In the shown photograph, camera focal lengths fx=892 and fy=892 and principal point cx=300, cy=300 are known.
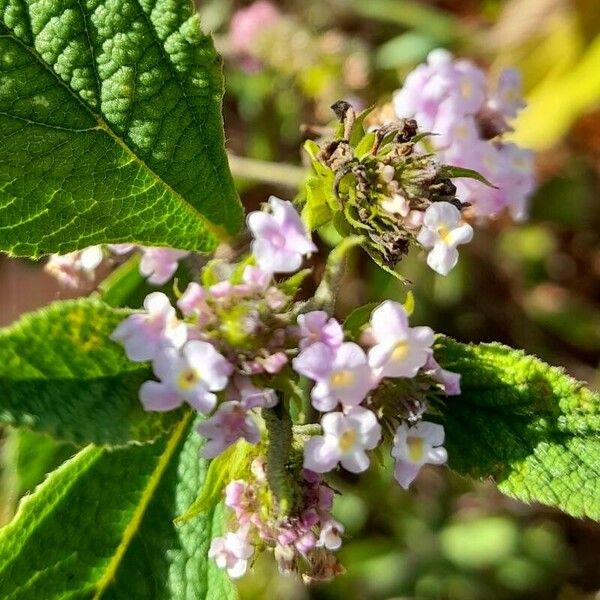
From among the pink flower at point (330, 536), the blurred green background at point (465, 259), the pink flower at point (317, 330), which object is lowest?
the blurred green background at point (465, 259)

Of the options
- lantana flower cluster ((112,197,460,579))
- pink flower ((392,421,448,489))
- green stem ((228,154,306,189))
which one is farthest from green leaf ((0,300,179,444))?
green stem ((228,154,306,189))

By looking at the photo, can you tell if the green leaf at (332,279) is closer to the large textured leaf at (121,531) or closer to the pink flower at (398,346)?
the pink flower at (398,346)

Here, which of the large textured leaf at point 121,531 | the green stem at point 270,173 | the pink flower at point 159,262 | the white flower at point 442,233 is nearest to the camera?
the white flower at point 442,233

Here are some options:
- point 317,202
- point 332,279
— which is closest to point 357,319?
point 332,279

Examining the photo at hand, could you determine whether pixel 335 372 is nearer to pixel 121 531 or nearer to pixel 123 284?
pixel 121 531

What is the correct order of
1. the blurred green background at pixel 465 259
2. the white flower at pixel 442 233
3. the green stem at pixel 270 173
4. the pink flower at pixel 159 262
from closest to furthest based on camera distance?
the white flower at pixel 442 233 → the pink flower at pixel 159 262 → the green stem at pixel 270 173 → the blurred green background at pixel 465 259

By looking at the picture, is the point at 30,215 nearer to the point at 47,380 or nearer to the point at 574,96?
the point at 47,380

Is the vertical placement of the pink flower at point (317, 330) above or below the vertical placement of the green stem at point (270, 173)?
above

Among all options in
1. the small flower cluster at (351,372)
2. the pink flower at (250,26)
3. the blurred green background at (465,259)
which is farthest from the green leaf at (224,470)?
the pink flower at (250,26)
